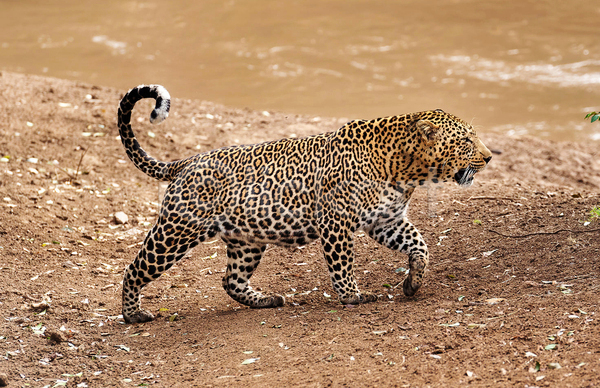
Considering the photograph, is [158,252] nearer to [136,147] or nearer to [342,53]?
[136,147]

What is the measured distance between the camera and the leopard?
610 centimetres

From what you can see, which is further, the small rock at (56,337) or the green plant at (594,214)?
the green plant at (594,214)

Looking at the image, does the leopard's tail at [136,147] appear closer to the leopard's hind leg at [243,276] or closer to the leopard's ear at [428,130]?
the leopard's hind leg at [243,276]

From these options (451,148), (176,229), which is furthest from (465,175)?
(176,229)

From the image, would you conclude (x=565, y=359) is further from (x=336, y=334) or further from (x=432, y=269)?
(x=432, y=269)

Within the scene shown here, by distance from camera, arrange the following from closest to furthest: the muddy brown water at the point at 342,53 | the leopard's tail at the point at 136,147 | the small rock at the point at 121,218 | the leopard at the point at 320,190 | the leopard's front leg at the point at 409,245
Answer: the leopard at the point at 320,190 → the leopard's front leg at the point at 409,245 → the leopard's tail at the point at 136,147 → the small rock at the point at 121,218 → the muddy brown water at the point at 342,53

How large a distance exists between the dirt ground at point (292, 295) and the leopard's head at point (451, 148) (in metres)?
1.16

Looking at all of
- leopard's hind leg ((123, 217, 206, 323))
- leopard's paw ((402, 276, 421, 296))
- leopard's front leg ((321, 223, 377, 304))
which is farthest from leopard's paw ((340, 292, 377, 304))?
leopard's hind leg ((123, 217, 206, 323))

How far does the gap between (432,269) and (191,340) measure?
260 cm

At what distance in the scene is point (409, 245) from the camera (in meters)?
6.37

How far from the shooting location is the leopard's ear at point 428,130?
5991mm

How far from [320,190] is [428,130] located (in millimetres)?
1109

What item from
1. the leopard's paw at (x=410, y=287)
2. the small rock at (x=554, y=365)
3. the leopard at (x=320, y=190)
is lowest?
the leopard's paw at (x=410, y=287)

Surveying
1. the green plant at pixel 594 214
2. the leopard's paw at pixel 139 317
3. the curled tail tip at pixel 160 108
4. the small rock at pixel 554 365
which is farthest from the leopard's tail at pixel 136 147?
the green plant at pixel 594 214
